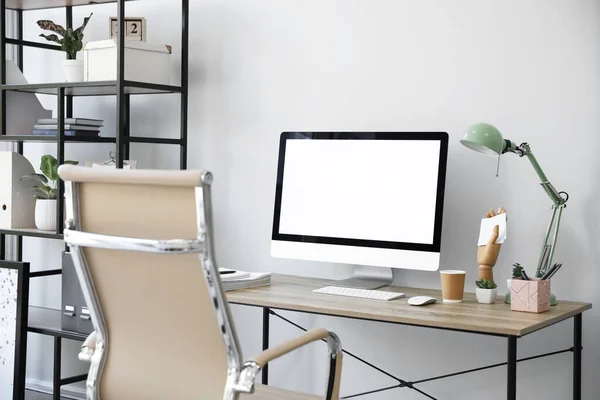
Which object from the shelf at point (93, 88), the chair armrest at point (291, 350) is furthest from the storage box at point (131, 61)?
the chair armrest at point (291, 350)

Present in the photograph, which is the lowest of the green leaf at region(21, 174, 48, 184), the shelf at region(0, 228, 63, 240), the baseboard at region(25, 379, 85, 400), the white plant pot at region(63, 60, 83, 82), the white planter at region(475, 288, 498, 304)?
the baseboard at region(25, 379, 85, 400)

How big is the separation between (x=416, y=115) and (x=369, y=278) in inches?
24.1

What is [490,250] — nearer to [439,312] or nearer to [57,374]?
[439,312]

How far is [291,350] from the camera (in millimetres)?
1931

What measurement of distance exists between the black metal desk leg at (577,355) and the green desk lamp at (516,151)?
0.21 m

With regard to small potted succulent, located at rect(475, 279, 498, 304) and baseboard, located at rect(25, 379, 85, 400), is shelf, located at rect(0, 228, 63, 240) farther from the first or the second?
small potted succulent, located at rect(475, 279, 498, 304)

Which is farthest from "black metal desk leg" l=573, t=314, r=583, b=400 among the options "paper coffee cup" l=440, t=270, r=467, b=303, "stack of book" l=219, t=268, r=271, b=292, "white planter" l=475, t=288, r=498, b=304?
"stack of book" l=219, t=268, r=271, b=292

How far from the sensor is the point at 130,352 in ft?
6.56

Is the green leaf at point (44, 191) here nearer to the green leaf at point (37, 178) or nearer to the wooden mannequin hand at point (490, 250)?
the green leaf at point (37, 178)

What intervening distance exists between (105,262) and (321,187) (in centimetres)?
109

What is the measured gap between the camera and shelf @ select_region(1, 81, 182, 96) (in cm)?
324

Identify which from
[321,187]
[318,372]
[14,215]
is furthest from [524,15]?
[14,215]

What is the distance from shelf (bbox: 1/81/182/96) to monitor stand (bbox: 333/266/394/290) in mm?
1080

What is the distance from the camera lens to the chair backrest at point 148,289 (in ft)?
5.90
